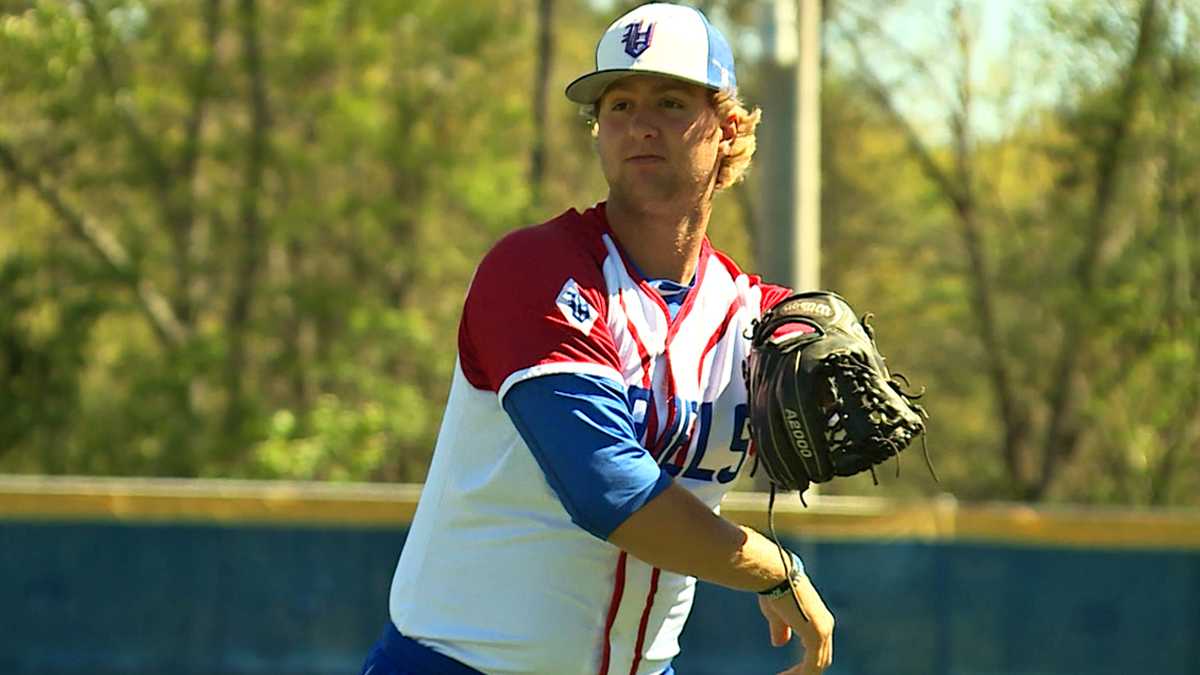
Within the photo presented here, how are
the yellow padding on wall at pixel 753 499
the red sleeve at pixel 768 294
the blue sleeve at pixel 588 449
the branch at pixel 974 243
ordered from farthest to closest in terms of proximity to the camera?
the branch at pixel 974 243 < the yellow padding on wall at pixel 753 499 < the red sleeve at pixel 768 294 < the blue sleeve at pixel 588 449

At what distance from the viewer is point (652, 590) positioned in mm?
3320

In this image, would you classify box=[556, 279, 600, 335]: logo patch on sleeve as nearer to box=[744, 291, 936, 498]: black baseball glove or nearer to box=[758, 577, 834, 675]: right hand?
box=[744, 291, 936, 498]: black baseball glove

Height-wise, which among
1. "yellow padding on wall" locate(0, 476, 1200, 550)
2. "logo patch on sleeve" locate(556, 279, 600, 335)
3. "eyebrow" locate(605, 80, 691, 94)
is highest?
"eyebrow" locate(605, 80, 691, 94)

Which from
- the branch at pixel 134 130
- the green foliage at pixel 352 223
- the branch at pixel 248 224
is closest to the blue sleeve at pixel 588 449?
the green foliage at pixel 352 223

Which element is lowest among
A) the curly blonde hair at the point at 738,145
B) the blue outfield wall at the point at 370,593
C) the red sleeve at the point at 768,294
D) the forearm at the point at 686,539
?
the blue outfield wall at the point at 370,593

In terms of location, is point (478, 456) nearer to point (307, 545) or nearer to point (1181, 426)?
point (307, 545)

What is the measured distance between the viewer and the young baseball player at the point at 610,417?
300 centimetres

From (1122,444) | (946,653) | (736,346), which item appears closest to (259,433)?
(1122,444)

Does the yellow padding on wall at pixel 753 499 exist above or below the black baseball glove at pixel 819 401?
below

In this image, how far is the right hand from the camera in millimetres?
3270

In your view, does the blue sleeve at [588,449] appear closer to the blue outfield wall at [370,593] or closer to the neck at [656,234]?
the neck at [656,234]

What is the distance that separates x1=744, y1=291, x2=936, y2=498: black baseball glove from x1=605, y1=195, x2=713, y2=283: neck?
0.64 ft

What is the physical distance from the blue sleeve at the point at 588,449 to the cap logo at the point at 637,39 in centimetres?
57

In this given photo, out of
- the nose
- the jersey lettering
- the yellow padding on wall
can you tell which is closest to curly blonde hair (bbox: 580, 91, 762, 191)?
the nose
